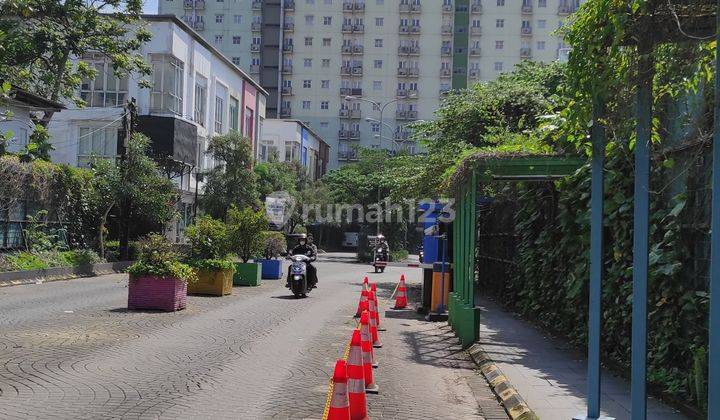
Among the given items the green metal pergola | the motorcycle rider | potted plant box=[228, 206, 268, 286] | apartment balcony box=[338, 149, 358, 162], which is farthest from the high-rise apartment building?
the green metal pergola

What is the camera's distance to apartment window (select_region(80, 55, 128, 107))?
39188 millimetres

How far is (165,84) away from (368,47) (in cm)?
5487

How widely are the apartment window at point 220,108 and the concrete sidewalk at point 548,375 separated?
37509 mm

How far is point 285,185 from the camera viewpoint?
5712 cm

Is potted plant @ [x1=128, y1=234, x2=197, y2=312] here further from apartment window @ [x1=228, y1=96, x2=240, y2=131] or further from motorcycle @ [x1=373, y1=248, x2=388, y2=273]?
apartment window @ [x1=228, y1=96, x2=240, y2=131]

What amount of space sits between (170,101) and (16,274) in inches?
797

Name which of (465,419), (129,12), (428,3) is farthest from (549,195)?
(428,3)

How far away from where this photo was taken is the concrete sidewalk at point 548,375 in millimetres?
7430

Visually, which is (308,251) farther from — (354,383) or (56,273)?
(354,383)

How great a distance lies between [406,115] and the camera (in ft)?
→ 301

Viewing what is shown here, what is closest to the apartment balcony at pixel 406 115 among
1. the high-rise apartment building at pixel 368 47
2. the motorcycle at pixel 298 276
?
the high-rise apartment building at pixel 368 47

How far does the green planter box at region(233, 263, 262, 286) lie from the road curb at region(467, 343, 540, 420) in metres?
12.7

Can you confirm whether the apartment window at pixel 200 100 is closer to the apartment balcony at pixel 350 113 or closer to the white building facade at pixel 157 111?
the white building facade at pixel 157 111

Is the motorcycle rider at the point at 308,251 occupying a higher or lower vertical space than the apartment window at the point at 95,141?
lower
